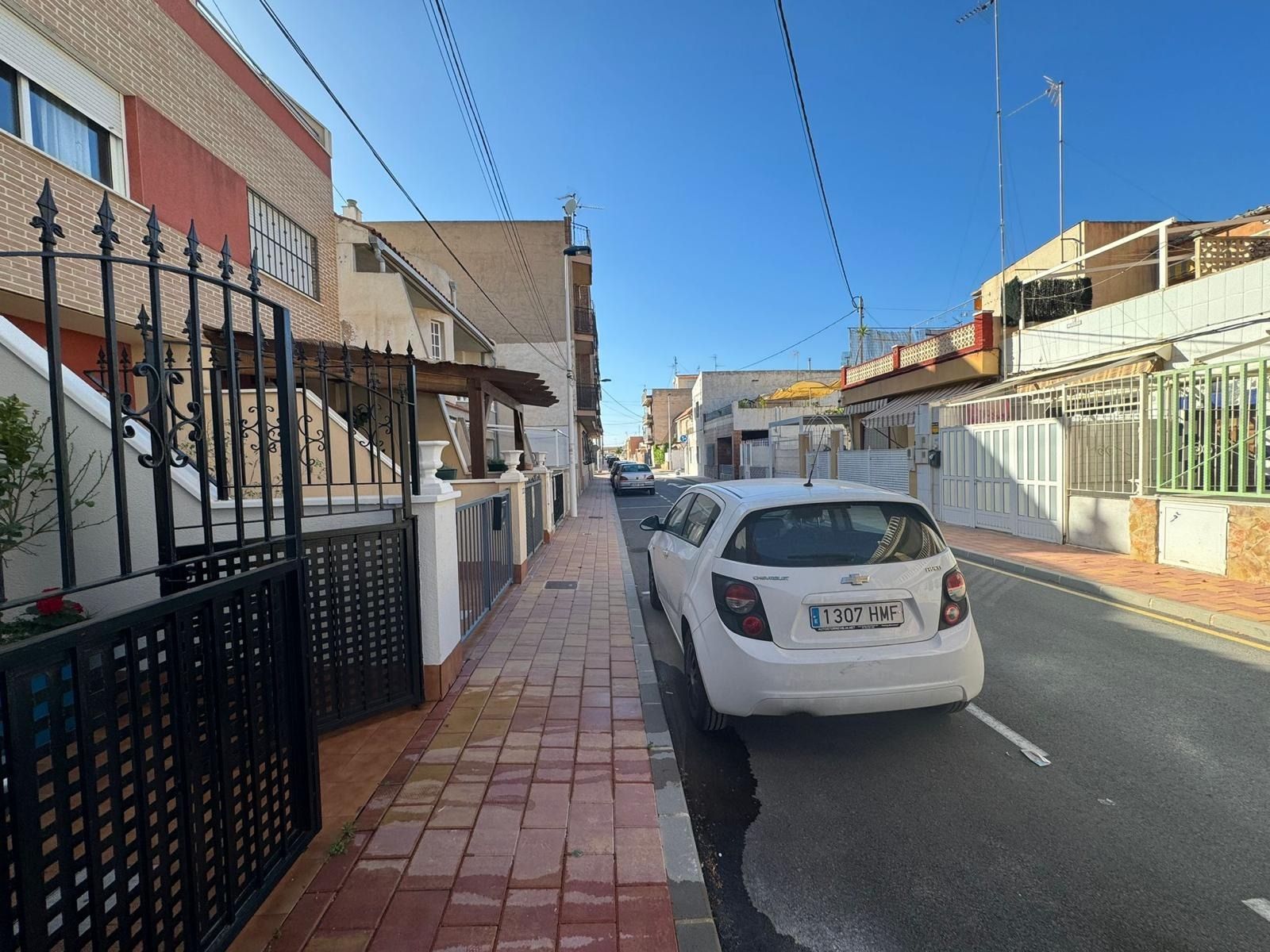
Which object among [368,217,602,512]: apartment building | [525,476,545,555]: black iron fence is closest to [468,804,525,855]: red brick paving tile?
[525,476,545,555]: black iron fence

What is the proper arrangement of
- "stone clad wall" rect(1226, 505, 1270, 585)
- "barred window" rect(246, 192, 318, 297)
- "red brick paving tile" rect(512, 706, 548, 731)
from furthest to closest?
"barred window" rect(246, 192, 318, 297) → "stone clad wall" rect(1226, 505, 1270, 585) → "red brick paving tile" rect(512, 706, 548, 731)

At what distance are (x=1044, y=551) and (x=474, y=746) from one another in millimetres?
10038

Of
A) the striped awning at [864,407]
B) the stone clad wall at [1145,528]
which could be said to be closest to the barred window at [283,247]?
the stone clad wall at [1145,528]

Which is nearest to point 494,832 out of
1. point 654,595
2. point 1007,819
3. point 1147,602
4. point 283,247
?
point 1007,819

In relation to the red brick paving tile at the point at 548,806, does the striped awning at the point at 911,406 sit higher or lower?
higher

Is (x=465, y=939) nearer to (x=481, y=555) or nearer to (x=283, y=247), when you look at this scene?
(x=481, y=555)

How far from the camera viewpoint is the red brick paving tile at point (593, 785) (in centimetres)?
305

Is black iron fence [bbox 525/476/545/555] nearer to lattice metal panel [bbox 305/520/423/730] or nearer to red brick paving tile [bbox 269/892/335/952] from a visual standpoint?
lattice metal panel [bbox 305/520/423/730]

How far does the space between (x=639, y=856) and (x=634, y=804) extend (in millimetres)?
384

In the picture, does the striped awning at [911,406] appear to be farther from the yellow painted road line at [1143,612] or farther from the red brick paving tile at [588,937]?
the red brick paving tile at [588,937]

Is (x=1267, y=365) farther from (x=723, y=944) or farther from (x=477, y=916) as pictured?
(x=477, y=916)

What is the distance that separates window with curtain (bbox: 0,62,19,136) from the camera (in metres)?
5.69

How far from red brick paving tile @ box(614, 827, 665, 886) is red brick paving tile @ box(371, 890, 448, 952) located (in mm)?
719

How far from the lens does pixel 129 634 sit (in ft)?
5.71
